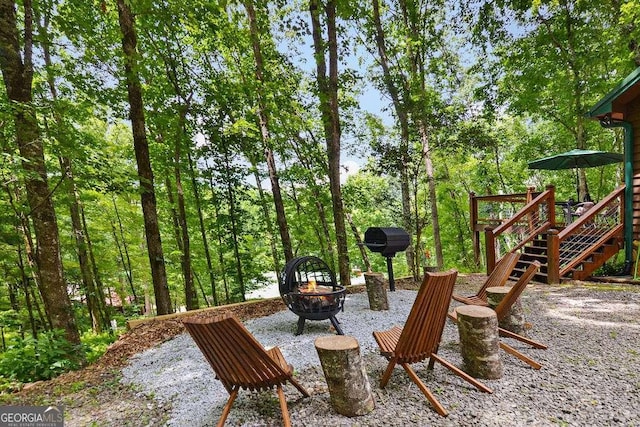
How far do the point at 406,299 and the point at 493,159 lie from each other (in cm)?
1212

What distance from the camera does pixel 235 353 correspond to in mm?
2016

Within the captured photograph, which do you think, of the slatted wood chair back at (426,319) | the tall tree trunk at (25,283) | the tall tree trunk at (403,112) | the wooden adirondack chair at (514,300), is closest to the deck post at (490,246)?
the tall tree trunk at (403,112)

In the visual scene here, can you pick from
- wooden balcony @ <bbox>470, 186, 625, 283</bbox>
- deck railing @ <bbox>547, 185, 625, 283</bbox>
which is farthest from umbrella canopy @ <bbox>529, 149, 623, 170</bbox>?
deck railing @ <bbox>547, 185, 625, 283</bbox>

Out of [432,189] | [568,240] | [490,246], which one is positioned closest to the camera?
[490,246]

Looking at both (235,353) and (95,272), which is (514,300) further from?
(95,272)

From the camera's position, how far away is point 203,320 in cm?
196

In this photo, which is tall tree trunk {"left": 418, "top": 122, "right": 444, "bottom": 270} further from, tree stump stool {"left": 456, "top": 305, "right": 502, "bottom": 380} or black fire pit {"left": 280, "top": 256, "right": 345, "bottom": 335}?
tree stump stool {"left": 456, "top": 305, "right": 502, "bottom": 380}

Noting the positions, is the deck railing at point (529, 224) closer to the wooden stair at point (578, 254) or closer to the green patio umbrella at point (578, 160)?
the wooden stair at point (578, 254)

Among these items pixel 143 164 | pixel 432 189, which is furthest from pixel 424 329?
pixel 432 189

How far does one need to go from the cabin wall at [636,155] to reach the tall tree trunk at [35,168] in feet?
31.9

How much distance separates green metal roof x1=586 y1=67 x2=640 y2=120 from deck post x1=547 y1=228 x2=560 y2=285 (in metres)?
2.74

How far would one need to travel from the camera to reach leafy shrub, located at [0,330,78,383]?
3.48m

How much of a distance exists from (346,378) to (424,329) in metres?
0.74

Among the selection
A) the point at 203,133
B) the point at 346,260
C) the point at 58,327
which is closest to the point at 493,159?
the point at 346,260
